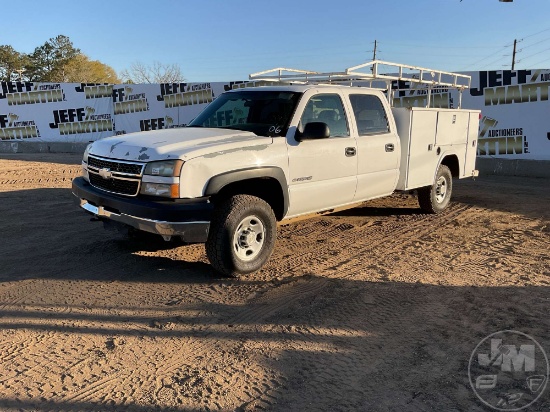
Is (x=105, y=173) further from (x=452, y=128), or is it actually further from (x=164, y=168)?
(x=452, y=128)

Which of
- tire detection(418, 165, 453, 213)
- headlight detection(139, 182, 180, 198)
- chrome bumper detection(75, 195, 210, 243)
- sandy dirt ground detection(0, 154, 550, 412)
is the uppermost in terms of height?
headlight detection(139, 182, 180, 198)

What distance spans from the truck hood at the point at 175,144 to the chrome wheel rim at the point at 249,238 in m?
0.80

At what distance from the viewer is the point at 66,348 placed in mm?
3457

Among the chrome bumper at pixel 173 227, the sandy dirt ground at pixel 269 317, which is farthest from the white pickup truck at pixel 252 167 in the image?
the sandy dirt ground at pixel 269 317

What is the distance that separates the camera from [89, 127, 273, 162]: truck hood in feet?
14.4

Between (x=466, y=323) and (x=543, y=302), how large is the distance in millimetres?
964

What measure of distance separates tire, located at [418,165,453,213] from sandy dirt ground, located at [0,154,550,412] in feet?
3.24

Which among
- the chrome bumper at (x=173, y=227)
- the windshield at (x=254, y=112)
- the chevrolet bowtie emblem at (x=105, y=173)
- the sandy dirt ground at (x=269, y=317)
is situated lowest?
the sandy dirt ground at (x=269, y=317)

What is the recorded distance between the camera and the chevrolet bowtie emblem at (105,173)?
4.75 meters

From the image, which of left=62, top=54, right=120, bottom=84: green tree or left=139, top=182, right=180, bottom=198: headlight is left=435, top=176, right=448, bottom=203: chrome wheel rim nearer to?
left=139, top=182, right=180, bottom=198: headlight

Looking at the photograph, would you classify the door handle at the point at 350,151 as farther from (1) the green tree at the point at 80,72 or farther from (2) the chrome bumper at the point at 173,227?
(1) the green tree at the point at 80,72

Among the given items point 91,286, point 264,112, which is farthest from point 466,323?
point 91,286

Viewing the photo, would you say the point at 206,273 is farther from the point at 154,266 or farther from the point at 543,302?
the point at 543,302

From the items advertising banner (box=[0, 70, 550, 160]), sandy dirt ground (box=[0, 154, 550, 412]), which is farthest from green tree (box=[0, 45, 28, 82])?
sandy dirt ground (box=[0, 154, 550, 412])
